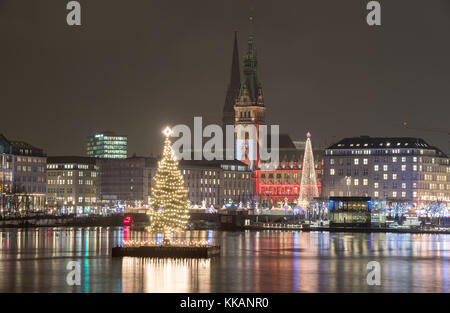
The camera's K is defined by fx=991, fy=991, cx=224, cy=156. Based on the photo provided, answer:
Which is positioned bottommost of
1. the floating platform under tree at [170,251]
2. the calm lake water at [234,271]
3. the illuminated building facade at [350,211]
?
the calm lake water at [234,271]

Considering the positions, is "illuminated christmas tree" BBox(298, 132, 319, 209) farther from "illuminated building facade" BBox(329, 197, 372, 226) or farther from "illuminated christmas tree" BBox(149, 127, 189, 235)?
"illuminated christmas tree" BBox(149, 127, 189, 235)

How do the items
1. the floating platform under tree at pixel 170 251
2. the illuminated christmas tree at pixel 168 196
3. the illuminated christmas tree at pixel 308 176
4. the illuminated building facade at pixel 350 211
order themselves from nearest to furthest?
the floating platform under tree at pixel 170 251, the illuminated christmas tree at pixel 168 196, the illuminated christmas tree at pixel 308 176, the illuminated building facade at pixel 350 211

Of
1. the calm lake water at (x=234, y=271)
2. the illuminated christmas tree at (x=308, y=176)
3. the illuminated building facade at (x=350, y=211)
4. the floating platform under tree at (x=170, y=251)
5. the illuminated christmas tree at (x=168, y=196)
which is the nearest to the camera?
the calm lake water at (x=234, y=271)

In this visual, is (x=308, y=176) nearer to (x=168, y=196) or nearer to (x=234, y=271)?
(x=168, y=196)

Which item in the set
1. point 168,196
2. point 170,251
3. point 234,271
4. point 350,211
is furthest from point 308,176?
point 234,271

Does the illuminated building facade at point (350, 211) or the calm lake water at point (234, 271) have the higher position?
the illuminated building facade at point (350, 211)

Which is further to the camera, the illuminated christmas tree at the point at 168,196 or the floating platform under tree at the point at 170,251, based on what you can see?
the illuminated christmas tree at the point at 168,196

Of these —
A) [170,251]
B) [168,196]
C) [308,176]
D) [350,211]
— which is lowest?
[170,251]

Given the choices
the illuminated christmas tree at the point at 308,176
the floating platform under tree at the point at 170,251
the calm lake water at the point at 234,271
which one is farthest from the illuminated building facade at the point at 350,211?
the floating platform under tree at the point at 170,251

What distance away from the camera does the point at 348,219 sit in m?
181

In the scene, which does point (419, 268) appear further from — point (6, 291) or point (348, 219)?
point (348, 219)

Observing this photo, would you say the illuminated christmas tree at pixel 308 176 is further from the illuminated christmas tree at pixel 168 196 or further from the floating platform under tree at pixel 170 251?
the floating platform under tree at pixel 170 251

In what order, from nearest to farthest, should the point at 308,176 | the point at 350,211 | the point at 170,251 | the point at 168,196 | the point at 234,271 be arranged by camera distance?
the point at 234,271 < the point at 170,251 < the point at 168,196 < the point at 308,176 < the point at 350,211
